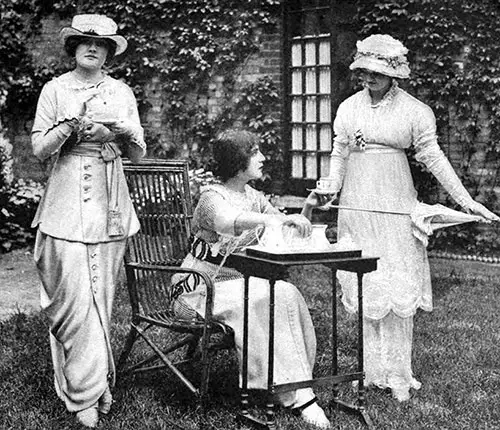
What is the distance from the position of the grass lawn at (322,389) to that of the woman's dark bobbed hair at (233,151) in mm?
1194

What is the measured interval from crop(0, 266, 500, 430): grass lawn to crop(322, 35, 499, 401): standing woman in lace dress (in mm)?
254

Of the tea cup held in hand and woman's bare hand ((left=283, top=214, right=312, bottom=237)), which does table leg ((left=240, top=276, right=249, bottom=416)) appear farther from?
the tea cup held in hand

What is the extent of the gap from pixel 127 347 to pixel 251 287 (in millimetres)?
876

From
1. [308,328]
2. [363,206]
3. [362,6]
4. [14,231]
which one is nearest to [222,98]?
[362,6]

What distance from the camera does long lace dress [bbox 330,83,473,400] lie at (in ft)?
14.3

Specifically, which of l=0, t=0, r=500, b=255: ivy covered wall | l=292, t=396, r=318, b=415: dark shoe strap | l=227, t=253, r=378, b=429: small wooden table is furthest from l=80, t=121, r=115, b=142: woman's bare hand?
l=0, t=0, r=500, b=255: ivy covered wall

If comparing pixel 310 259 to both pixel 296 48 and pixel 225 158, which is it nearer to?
pixel 225 158

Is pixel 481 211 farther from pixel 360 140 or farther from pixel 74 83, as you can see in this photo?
pixel 74 83

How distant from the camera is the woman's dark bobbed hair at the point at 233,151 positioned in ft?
13.2

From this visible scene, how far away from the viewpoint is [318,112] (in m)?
9.12

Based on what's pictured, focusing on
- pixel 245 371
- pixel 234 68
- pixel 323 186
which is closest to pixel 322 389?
pixel 245 371

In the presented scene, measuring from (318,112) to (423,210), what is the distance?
490cm

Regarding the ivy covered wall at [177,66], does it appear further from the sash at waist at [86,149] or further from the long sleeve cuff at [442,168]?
the sash at waist at [86,149]

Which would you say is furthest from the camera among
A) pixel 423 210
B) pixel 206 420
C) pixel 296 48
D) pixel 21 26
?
pixel 21 26
